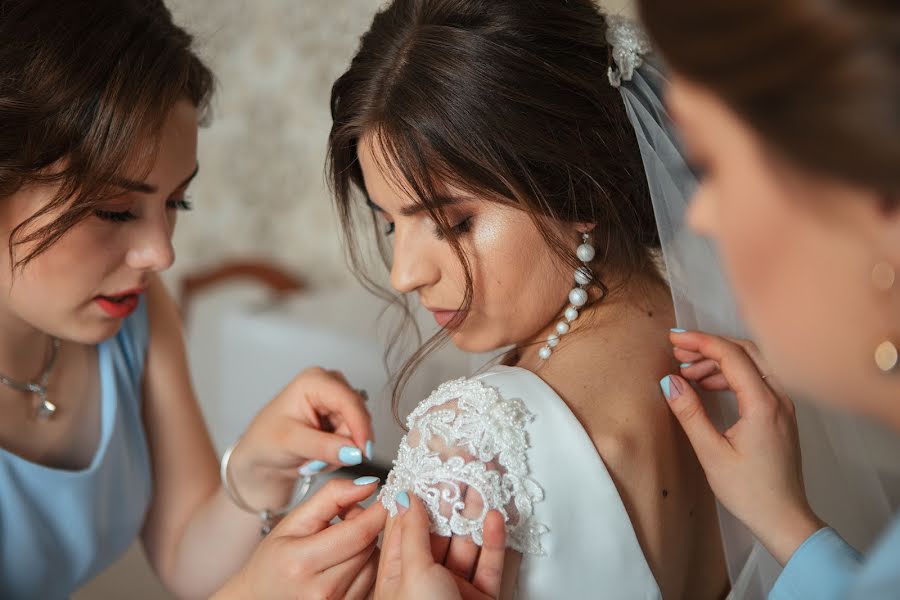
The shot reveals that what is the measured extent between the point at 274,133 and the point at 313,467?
95.9 inches

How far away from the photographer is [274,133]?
139 inches

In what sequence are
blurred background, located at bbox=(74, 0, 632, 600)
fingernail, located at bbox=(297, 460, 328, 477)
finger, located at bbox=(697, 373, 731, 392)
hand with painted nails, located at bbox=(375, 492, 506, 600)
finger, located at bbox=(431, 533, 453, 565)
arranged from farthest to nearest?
blurred background, located at bbox=(74, 0, 632, 600) < fingernail, located at bbox=(297, 460, 328, 477) < finger, located at bbox=(697, 373, 731, 392) < finger, located at bbox=(431, 533, 453, 565) < hand with painted nails, located at bbox=(375, 492, 506, 600)

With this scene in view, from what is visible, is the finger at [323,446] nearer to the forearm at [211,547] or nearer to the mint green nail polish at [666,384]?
the forearm at [211,547]

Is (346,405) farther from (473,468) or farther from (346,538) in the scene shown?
(473,468)

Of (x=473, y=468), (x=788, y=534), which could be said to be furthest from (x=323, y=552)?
(x=788, y=534)

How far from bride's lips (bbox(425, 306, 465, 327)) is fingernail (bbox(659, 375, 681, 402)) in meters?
0.29

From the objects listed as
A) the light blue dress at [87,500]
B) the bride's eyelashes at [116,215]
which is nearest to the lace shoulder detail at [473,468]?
the bride's eyelashes at [116,215]

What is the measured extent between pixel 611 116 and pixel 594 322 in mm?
286

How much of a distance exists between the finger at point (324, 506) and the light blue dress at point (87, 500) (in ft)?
1.79

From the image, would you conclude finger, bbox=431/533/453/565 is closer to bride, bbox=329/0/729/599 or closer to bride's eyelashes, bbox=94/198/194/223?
bride, bbox=329/0/729/599

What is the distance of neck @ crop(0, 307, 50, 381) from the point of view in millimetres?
1409

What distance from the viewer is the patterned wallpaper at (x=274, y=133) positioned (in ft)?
11.0

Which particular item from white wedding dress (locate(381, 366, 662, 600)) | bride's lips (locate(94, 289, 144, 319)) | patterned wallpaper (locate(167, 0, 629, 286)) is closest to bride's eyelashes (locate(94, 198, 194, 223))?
bride's lips (locate(94, 289, 144, 319))

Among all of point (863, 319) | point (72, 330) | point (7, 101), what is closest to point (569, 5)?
point (863, 319)
